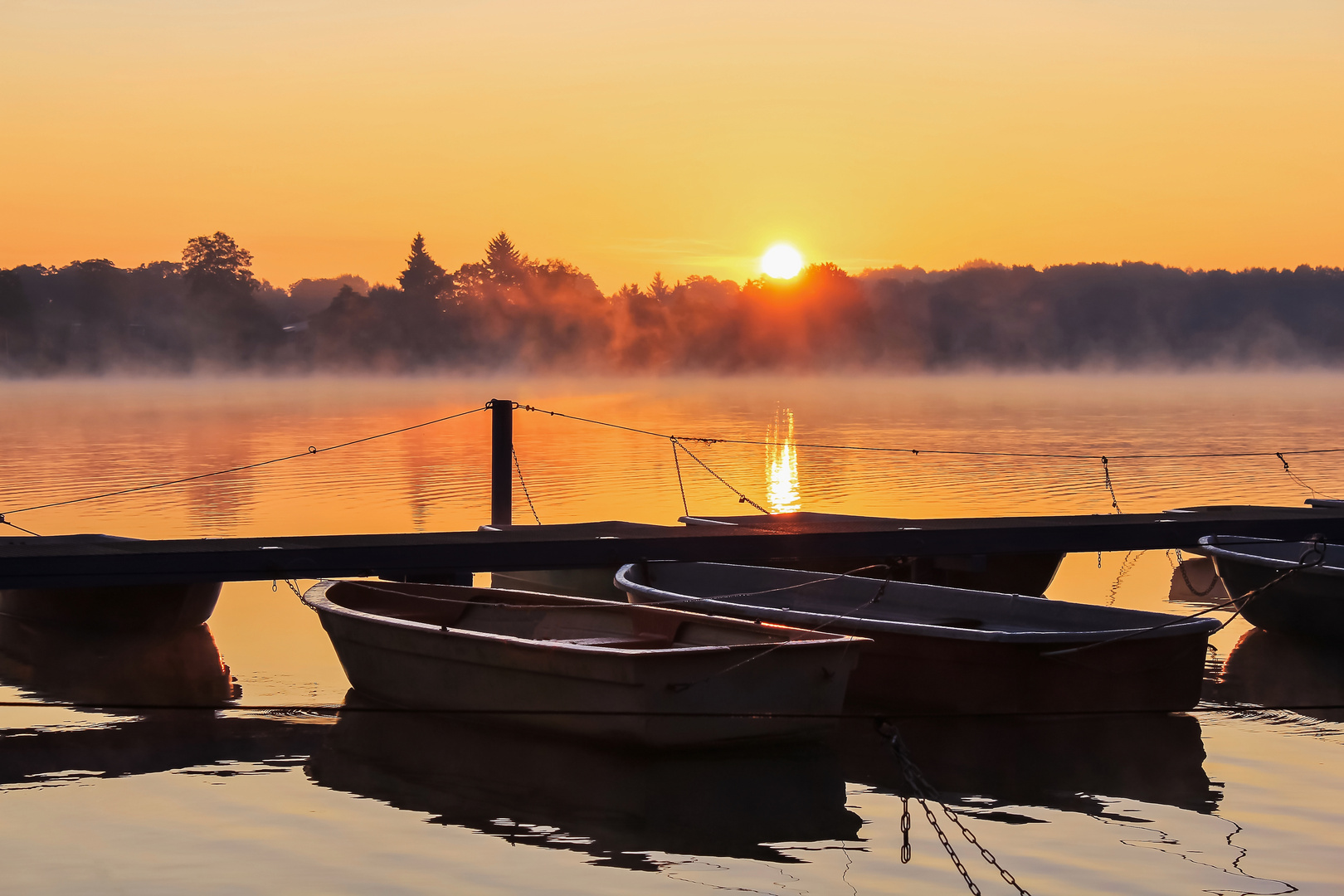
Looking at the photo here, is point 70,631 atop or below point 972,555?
Answer: below

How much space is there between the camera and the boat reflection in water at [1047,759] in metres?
9.57

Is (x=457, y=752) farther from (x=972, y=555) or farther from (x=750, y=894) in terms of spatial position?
(x=972, y=555)

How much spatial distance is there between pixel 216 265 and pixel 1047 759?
154 m

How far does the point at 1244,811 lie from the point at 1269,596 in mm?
6464

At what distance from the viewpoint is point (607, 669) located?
395 inches

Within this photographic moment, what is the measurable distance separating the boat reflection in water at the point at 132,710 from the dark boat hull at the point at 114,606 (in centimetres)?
15

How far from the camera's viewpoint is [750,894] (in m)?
7.71

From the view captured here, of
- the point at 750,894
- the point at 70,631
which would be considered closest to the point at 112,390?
the point at 70,631

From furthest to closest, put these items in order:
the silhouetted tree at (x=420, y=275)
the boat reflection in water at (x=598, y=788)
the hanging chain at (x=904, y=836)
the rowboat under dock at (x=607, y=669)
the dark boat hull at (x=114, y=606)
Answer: the silhouetted tree at (x=420, y=275) → the dark boat hull at (x=114, y=606) → the rowboat under dock at (x=607, y=669) → the boat reflection in water at (x=598, y=788) → the hanging chain at (x=904, y=836)

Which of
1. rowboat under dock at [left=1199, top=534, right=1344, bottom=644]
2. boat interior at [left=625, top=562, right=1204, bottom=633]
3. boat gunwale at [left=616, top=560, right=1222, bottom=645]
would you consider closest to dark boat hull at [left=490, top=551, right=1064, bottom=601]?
boat interior at [left=625, top=562, right=1204, bottom=633]

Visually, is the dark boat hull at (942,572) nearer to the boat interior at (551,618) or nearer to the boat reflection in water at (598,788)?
the boat interior at (551,618)

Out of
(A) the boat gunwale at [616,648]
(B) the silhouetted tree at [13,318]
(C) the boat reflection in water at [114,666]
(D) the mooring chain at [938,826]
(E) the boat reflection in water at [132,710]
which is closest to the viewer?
(D) the mooring chain at [938,826]

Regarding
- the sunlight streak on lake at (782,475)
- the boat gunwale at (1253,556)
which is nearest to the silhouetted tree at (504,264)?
the sunlight streak on lake at (782,475)

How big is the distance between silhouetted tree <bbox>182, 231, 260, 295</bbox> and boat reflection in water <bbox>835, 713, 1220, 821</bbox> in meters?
151
